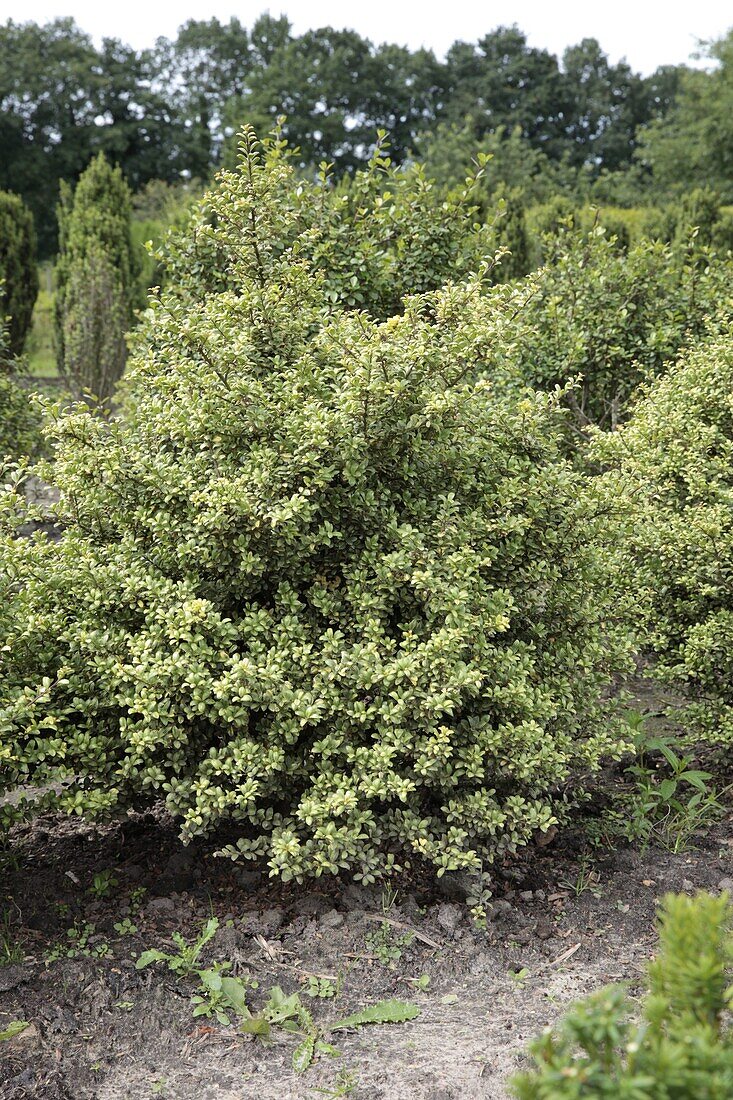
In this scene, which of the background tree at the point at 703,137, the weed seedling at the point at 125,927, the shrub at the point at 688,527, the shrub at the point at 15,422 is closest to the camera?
the weed seedling at the point at 125,927

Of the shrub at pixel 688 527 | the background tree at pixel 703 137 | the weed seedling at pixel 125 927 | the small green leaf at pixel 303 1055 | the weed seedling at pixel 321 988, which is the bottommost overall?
the small green leaf at pixel 303 1055

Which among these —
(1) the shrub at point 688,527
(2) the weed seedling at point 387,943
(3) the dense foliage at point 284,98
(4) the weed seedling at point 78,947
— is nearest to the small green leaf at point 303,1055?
(2) the weed seedling at point 387,943

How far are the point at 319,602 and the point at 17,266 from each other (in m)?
13.3

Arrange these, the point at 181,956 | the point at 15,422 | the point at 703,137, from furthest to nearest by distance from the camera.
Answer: the point at 703,137 → the point at 15,422 → the point at 181,956

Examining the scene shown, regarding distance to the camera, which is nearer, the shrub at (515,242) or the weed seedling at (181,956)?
the weed seedling at (181,956)

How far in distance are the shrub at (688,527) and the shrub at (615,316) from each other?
1.68 metres

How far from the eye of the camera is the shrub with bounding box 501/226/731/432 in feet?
20.0

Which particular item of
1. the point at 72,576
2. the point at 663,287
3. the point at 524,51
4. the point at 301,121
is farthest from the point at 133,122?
the point at 72,576

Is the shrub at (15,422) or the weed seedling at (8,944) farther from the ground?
the shrub at (15,422)

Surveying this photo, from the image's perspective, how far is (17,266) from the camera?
14.3 metres

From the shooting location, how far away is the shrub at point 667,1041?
4.10 feet

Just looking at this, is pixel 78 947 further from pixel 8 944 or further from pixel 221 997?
pixel 221 997

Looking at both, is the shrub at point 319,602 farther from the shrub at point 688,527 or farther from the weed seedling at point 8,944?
the shrub at point 688,527

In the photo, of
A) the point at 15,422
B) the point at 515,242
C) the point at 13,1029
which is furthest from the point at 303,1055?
the point at 515,242
